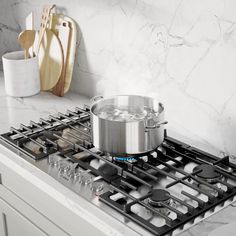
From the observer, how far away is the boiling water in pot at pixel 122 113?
66.4 inches

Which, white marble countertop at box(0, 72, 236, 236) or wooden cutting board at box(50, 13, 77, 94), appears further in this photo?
wooden cutting board at box(50, 13, 77, 94)

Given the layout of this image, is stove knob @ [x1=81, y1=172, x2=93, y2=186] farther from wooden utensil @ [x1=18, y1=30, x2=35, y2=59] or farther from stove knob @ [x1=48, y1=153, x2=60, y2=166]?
wooden utensil @ [x1=18, y1=30, x2=35, y2=59]

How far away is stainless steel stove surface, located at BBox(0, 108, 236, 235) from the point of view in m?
1.34

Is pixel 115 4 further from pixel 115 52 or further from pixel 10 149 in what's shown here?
pixel 10 149

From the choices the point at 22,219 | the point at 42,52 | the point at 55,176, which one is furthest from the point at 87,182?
the point at 42,52

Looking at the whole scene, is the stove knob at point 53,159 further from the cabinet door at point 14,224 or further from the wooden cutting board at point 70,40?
the wooden cutting board at point 70,40

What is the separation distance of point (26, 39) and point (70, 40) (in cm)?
21

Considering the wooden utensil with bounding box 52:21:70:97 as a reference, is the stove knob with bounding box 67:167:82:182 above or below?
below

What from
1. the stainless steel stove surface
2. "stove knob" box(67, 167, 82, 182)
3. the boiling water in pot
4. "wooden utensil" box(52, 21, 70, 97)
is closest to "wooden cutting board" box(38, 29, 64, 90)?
"wooden utensil" box(52, 21, 70, 97)

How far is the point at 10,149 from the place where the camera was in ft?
5.67

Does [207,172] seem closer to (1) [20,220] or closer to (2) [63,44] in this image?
(1) [20,220]

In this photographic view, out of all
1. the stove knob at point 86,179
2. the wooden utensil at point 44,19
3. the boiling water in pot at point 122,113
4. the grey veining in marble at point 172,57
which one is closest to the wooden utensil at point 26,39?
the wooden utensil at point 44,19

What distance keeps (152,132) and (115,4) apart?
649mm

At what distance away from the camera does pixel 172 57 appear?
1.79 m
